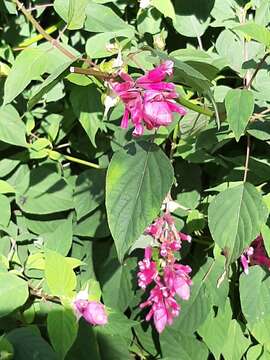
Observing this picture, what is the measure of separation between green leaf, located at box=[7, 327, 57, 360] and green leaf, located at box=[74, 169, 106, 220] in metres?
0.36

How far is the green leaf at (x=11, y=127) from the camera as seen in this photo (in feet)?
5.50

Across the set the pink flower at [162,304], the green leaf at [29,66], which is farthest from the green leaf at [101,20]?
the pink flower at [162,304]

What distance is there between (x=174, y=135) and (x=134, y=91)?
51 cm

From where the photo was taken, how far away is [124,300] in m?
1.83

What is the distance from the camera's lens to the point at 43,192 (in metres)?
1.84

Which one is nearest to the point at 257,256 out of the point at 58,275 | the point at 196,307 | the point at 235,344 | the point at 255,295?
the point at 255,295

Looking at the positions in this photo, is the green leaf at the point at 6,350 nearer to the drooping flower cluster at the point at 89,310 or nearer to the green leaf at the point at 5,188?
the drooping flower cluster at the point at 89,310

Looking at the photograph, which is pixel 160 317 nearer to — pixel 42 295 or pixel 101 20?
pixel 42 295

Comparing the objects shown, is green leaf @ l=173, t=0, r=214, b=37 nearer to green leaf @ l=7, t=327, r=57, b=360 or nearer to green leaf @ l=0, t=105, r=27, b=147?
green leaf @ l=0, t=105, r=27, b=147

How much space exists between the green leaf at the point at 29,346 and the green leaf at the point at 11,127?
482 millimetres

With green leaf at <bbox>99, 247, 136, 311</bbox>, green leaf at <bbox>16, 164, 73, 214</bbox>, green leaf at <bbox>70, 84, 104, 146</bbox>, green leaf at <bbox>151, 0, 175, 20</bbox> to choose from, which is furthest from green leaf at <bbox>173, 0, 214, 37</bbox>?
green leaf at <bbox>99, 247, 136, 311</bbox>

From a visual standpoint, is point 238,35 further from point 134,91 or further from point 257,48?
point 134,91

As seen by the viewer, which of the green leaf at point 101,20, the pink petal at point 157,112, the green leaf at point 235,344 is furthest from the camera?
the green leaf at point 235,344

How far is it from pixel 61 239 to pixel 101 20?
59cm
